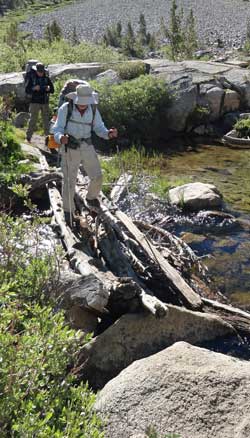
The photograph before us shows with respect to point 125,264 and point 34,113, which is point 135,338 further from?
point 34,113

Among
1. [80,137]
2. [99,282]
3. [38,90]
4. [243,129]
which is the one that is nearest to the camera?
[99,282]

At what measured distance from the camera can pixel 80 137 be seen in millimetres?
8695

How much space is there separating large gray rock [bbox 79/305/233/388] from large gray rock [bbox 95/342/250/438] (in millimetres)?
1142

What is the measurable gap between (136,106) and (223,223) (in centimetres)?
789

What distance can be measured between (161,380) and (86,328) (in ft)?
6.46

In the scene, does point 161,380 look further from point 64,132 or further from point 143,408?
point 64,132

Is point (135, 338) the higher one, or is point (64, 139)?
point (64, 139)

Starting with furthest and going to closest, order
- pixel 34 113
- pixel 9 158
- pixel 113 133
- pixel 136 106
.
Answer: pixel 136 106
pixel 34 113
pixel 9 158
pixel 113 133

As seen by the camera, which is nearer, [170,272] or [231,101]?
[170,272]

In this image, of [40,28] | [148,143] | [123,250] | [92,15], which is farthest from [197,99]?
[92,15]

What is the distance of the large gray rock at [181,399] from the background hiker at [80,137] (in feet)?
13.8

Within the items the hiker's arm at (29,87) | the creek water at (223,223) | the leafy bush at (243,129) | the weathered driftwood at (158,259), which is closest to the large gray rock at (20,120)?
the hiker's arm at (29,87)

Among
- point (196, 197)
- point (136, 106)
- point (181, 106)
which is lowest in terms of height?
point (196, 197)

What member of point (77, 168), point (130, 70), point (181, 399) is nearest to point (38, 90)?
point (77, 168)
